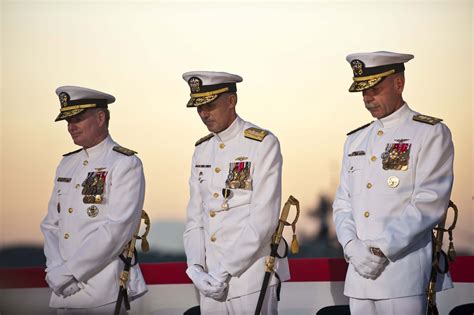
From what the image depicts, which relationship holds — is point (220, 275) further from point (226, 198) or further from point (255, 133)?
point (255, 133)

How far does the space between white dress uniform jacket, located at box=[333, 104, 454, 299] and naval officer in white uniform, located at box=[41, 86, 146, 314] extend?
1.08 metres

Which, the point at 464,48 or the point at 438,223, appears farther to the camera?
the point at 464,48

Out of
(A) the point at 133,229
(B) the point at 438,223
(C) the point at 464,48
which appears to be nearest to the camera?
(B) the point at 438,223

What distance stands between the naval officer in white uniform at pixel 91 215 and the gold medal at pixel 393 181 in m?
1.26

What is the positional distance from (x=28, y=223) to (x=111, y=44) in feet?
3.76

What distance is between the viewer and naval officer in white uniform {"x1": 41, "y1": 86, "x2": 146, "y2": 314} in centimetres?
409

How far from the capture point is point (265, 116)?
478 cm

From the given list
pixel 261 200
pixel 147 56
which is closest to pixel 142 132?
pixel 147 56

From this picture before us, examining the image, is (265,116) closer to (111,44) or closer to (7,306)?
(111,44)

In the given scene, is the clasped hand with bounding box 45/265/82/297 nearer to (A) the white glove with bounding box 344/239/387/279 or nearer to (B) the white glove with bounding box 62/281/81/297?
(B) the white glove with bounding box 62/281/81/297

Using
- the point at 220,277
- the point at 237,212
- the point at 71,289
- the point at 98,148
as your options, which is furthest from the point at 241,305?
Answer: the point at 98,148

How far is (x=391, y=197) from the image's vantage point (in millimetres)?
3764

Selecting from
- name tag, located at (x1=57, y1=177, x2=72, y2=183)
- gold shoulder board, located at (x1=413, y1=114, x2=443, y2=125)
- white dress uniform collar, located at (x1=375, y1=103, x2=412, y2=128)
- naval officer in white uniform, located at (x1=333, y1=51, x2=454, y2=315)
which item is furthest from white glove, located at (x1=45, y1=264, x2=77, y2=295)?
gold shoulder board, located at (x1=413, y1=114, x2=443, y2=125)

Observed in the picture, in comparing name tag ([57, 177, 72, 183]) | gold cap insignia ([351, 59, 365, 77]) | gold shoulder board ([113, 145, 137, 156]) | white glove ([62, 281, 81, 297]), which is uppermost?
gold cap insignia ([351, 59, 365, 77])
